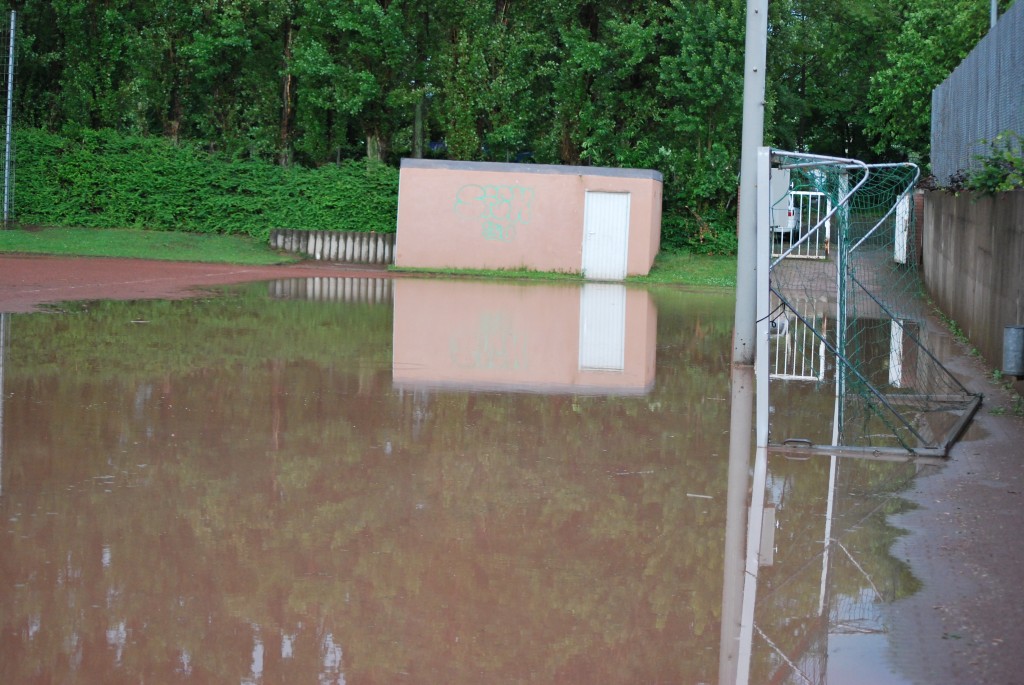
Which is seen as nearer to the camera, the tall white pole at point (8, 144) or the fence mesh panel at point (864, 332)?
the fence mesh panel at point (864, 332)

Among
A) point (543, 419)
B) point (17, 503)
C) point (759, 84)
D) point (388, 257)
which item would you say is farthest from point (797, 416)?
point (388, 257)

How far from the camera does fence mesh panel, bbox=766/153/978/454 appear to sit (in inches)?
401

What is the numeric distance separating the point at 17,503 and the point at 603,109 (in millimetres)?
26493

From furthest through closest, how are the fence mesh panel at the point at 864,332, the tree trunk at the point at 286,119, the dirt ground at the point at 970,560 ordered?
the tree trunk at the point at 286,119 < the fence mesh panel at the point at 864,332 < the dirt ground at the point at 970,560

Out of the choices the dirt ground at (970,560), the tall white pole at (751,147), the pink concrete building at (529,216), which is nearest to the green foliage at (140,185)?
the pink concrete building at (529,216)

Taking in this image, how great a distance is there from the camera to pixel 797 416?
1084 cm

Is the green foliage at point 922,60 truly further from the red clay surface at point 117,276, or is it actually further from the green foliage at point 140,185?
the red clay surface at point 117,276

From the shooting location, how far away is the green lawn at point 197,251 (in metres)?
27.0

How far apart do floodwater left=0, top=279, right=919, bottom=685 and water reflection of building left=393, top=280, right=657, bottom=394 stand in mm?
114

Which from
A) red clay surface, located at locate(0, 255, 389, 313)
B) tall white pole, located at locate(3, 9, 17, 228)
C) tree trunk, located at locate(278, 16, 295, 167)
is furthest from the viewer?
tree trunk, located at locate(278, 16, 295, 167)

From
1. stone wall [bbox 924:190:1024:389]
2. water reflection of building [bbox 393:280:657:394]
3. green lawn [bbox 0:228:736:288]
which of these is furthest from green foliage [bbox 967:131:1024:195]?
green lawn [bbox 0:228:736:288]

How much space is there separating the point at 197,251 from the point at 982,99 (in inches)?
713

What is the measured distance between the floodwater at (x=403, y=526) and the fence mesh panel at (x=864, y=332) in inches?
28.1

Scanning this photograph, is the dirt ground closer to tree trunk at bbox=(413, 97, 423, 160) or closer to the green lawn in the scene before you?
the green lawn
